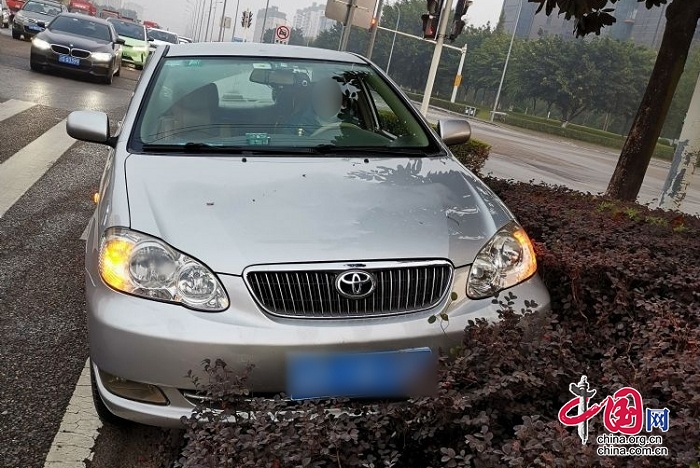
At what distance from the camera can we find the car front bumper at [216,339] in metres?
2.46

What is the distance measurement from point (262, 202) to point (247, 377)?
84cm

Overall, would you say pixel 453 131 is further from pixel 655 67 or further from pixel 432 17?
pixel 432 17

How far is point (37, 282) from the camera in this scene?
444cm

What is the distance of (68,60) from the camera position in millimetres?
15977

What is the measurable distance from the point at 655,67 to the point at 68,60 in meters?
13.4

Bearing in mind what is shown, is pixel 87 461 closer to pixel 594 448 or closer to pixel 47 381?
pixel 47 381

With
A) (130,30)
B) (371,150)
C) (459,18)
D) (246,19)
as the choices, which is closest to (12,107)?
(459,18)

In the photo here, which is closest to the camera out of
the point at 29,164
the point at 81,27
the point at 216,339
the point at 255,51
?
the point at 216,339

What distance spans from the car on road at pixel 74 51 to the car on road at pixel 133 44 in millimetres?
6063

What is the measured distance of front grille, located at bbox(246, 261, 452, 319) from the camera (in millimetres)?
2557

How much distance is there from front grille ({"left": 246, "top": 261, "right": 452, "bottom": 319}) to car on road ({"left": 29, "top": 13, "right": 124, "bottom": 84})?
49.7 ft

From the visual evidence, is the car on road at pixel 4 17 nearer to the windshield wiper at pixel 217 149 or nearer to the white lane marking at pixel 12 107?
the white lane marking at pixel 12 107

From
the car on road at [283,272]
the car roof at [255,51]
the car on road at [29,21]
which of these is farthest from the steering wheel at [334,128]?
the car on road at [29,21]

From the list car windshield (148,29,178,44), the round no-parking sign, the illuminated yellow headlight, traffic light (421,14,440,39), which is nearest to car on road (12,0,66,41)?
the round no-parking sign
